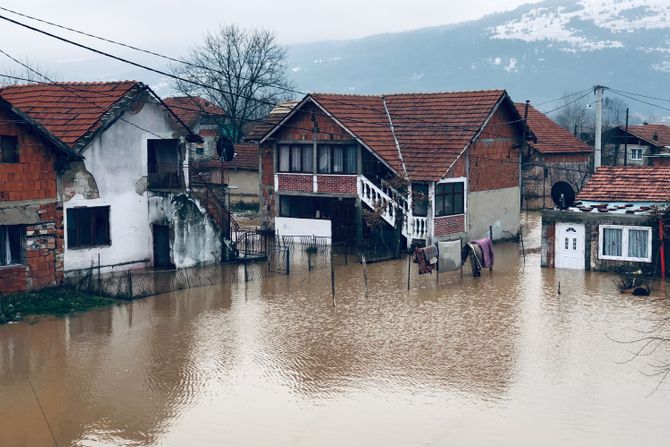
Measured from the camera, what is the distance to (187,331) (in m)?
22.9

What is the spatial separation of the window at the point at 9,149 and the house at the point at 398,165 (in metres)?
13.1

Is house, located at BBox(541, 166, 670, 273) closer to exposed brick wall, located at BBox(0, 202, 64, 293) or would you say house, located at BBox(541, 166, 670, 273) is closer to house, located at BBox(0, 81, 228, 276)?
house, located at BBox(0, 81, 228, 276)

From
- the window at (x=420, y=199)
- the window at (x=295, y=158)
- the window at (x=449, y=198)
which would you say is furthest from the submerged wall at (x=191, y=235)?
the window at (x=449, y=198)

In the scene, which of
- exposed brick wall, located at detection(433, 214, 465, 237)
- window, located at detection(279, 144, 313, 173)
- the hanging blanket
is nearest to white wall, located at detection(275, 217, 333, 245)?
window, located at detection(279, 144, 313, 173)

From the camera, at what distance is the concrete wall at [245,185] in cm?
5247

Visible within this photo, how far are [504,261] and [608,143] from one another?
2924cm

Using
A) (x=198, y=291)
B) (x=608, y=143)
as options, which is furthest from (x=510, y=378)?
(x=608, y=143)

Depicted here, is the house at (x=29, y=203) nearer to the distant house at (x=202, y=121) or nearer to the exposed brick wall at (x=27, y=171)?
the exposed brick wall at (x=27, y=171)

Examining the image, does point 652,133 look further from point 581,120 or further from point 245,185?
point 581,120

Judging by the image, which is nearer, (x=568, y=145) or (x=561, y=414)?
(x=561, y=414)

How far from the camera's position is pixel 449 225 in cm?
3512

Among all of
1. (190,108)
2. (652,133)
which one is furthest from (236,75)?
(652,133)

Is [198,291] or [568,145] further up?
[568,145]

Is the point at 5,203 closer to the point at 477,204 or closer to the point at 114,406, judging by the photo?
the point at 114,406
